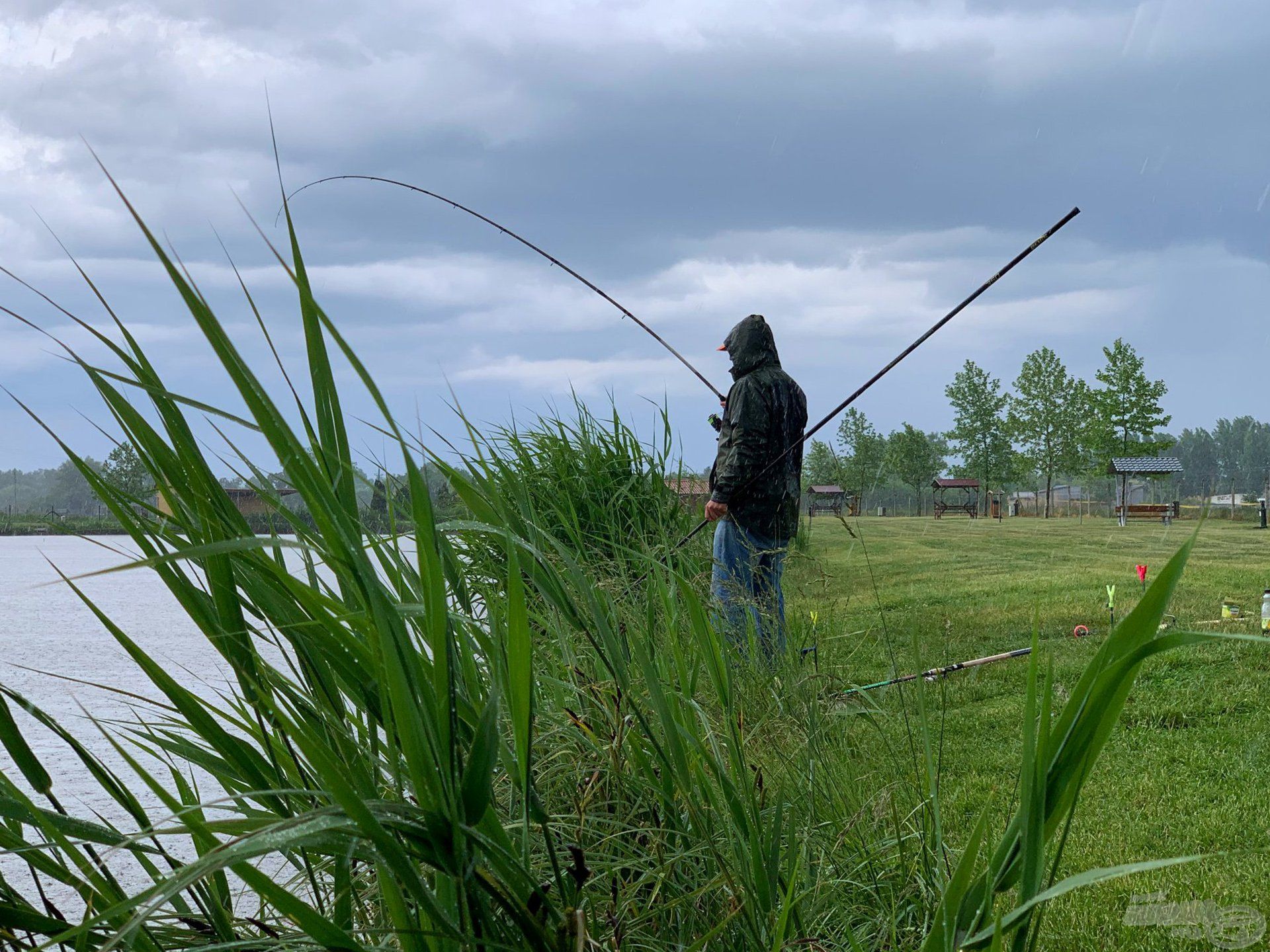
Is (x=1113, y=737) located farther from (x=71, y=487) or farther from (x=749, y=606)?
(x=71, y=487)

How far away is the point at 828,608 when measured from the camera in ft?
9.56

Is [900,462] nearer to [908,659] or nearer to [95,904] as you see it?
[908,659]

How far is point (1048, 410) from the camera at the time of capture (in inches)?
2050

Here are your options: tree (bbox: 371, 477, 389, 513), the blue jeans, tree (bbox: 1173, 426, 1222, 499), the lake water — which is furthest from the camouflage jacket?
tree (bbox: 1173, 426, 1222, 499)

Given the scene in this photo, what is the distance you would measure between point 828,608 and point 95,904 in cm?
199

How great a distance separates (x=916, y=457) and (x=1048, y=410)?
1004cm

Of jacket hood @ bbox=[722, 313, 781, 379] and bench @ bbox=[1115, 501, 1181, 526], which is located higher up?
jacket hood @ bbox=[722, 313, 781, 379]

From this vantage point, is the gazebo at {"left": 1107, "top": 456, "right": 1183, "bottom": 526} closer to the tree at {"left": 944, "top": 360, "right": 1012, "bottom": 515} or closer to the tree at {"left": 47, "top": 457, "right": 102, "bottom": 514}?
the tree at {"left": 944, "top": 360, "right": 1012, "bottom": 515}

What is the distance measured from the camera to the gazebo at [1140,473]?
42.6 meters

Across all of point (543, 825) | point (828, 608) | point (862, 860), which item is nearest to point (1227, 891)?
point (828, 608)

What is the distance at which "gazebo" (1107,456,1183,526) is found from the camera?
42625 mm

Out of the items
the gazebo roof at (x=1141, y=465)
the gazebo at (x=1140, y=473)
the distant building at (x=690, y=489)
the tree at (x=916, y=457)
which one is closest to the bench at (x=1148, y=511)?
the gazebo at (x=1140, y=473)

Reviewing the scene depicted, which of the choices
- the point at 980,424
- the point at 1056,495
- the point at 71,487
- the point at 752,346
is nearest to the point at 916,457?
the point at 980,424

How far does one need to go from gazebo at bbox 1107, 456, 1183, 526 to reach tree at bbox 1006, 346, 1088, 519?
2.59 metres
